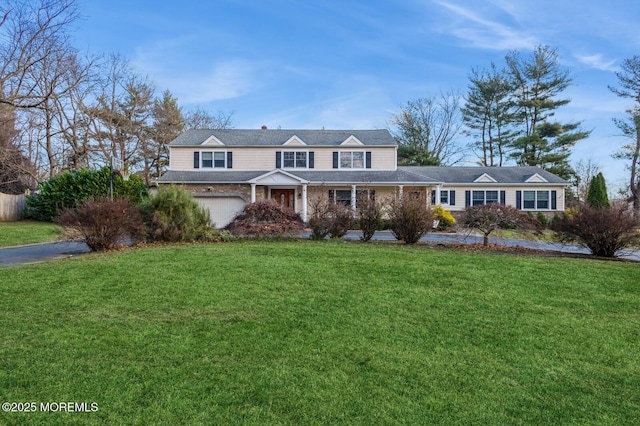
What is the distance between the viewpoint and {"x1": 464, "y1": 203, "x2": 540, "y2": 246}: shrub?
10953 millimetres

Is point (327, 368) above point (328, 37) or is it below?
below

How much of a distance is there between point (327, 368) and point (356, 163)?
72.5 ft

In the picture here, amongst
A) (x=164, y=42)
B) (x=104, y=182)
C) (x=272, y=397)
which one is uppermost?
(x=164, y=42)

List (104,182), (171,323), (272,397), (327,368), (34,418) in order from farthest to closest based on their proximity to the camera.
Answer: (104,182), (171,323), (327,368), (272,397), (34,418)

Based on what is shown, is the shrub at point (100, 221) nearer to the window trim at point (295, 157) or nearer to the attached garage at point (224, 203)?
the attached garage at point (224, 203)

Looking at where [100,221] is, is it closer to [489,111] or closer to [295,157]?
[295,157]

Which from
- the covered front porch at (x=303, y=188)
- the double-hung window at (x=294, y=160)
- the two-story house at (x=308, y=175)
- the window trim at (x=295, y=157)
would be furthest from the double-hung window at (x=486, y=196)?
the double-hung window at (x=294, y=160)

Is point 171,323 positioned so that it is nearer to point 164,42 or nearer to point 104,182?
point 164,42

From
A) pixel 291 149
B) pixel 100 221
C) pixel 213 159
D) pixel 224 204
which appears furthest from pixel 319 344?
pixel 213 159

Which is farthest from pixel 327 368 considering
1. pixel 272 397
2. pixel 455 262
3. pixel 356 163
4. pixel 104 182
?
pixel 104 182

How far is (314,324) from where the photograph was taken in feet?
15.1

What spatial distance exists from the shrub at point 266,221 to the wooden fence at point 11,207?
1834 cm

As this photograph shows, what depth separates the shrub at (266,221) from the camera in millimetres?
12109

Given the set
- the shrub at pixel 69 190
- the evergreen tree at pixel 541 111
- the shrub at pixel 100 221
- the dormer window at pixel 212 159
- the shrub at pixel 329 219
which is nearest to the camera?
the shrub at pixel 100 221
